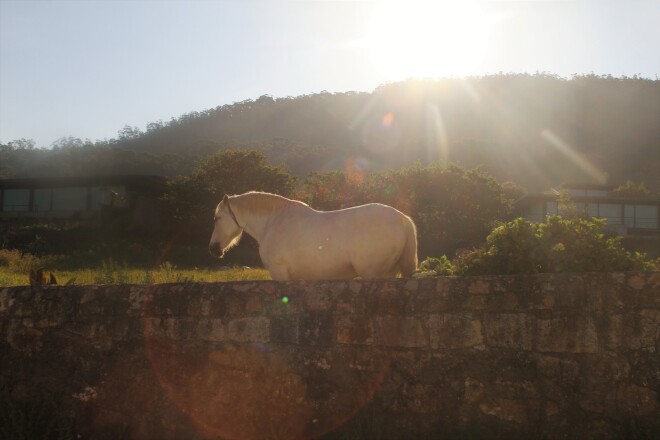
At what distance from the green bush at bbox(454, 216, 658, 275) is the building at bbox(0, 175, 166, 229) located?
35861mm

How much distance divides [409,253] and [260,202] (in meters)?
2.08

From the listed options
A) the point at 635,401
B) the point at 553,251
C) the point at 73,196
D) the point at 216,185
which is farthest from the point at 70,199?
the point at 635,401

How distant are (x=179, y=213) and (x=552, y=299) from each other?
3306cm

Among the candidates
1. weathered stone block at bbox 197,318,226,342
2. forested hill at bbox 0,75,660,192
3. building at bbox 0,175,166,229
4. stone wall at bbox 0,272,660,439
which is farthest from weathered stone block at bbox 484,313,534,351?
forested hill at bbox 0,75,660,192

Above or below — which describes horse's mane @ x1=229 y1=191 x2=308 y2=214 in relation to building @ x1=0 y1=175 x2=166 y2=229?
below

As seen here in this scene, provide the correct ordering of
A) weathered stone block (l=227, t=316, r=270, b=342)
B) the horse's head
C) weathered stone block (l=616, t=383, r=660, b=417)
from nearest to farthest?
weathered stone block (l=616, t=383, r=660, b=417) → weathered stone block (l=227, t=316, r=270, b=342) → the horse's head

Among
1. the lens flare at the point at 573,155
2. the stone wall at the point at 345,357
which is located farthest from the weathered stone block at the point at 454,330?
the lens flare at the point at 573,155

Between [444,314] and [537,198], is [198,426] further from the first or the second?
[537,198]

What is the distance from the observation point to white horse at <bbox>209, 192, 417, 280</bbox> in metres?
6.56

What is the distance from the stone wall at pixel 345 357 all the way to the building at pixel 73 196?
112 feet

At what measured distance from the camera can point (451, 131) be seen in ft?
298

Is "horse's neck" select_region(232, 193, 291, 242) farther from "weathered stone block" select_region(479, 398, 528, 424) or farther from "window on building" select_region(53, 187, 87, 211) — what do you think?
"window on building" select_region(53, 187, 87, 211)

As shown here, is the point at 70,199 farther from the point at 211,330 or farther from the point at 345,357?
the point at 345,357

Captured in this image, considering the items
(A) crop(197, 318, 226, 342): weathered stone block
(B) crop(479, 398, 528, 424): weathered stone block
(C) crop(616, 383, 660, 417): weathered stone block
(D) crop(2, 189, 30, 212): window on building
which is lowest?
(B) crop(479, 398, 528, 424): weathered stone block
